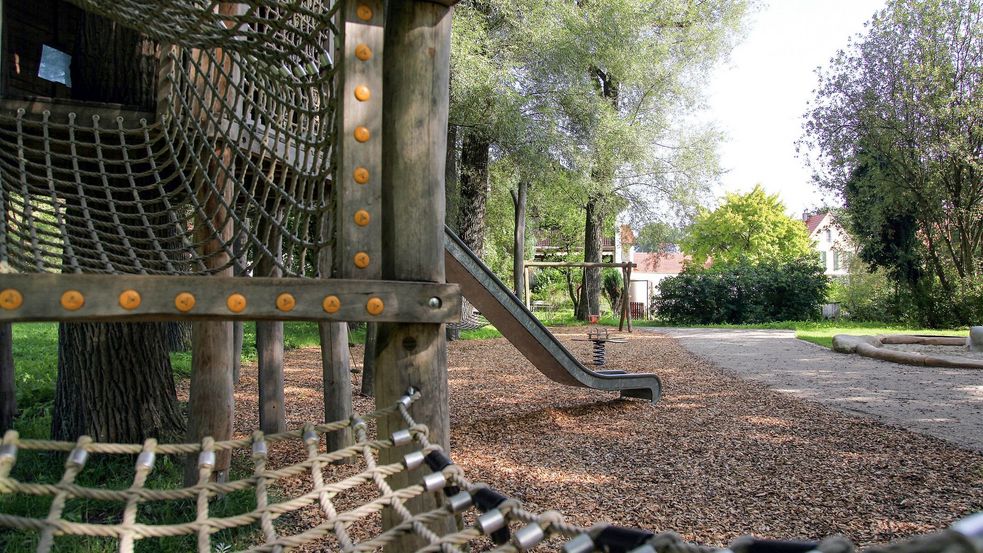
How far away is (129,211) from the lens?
119 inches

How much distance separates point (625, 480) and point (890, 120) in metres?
15.2

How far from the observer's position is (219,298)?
4.82 ft

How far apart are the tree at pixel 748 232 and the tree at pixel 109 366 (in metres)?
31.8

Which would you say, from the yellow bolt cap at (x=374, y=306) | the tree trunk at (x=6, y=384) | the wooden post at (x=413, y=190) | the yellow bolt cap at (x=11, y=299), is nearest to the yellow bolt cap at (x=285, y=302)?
the yellow bolt cap at (x=374, y=306)

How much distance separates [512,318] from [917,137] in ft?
48.4

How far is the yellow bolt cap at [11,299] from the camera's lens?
1.28m

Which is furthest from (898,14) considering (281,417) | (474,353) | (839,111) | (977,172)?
(281,417)

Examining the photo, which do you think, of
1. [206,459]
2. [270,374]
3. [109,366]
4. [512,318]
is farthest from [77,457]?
[512,318]

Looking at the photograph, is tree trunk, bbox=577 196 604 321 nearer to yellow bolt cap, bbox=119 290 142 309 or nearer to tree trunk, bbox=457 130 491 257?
tree trunk, bbox=457 130 491 257

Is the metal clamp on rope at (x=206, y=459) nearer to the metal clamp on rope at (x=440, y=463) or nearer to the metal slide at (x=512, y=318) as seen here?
the metal clamp on rope at (x=440, y=463)

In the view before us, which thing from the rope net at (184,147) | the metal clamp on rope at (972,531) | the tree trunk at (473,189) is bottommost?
the metal clamp on rope at (972,531)

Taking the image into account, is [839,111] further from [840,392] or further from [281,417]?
[281,417]

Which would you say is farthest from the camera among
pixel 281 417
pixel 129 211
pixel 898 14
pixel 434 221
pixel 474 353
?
pixel 898 14

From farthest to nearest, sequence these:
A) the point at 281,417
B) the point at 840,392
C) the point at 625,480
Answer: the point at 840,392 → the point at 281,417 → the point at 625,480
